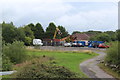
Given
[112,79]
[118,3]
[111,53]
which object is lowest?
[112,79]

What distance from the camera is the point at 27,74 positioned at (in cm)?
912

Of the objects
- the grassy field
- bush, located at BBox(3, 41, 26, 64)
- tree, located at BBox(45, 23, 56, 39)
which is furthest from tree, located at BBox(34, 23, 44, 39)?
bush, located at BBox(3, 41, 26, 64)

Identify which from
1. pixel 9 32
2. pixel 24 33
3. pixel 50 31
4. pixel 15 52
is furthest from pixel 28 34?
pixel 15 52

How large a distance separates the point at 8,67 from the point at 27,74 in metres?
5.39

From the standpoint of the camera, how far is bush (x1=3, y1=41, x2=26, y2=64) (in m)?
19.2

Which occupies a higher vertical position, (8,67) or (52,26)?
(52,26)

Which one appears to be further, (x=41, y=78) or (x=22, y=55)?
(x=22, y=55)

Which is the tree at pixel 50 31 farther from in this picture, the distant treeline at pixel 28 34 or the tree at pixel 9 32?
the tree at pixel 9 32

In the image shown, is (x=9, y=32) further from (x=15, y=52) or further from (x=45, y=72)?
(x=45, y=72)

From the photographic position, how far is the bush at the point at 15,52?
1920cm

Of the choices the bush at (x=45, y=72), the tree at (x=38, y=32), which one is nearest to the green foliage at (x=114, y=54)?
the bush at (x=45, y=72)

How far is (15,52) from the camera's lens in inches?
770

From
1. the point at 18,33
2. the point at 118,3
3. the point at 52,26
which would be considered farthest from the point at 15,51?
the point at 52,26

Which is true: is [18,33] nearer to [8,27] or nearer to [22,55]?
[8,27]
